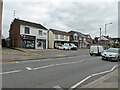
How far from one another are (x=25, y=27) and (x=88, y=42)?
38955 mm

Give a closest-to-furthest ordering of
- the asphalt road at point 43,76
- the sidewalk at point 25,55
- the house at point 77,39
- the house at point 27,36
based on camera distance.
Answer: the asphalt road at point 43,76
the sidewalk at point 25,55
the house at point 27,36
the house at point 77,39

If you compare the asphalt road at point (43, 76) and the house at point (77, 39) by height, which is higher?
the house at point (77, 39)

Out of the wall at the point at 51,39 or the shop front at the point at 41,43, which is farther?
the wall at the point at 51,39

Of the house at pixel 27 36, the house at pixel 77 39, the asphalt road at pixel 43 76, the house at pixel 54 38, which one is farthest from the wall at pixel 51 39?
the asphalt road at pixel 43 76

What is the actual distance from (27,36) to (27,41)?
1.38 metres

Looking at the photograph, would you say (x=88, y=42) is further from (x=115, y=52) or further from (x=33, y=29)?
(x=115, y=52)

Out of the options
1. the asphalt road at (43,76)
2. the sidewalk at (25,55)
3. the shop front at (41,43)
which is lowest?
the asphalt road at (43,76)

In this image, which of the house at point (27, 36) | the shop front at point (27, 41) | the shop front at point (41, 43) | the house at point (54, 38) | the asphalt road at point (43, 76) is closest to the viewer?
the asphalt road at point (43, 76)

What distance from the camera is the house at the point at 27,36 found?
26.1 meters

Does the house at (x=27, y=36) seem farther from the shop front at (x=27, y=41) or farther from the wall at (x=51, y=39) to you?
the wall at (x=51, y=39)

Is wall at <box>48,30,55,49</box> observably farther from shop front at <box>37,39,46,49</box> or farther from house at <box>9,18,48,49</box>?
house at <box>9,18,48,49</box>

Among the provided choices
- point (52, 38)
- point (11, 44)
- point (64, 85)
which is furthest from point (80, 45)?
point (64, 85)

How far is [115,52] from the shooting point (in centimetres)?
1277

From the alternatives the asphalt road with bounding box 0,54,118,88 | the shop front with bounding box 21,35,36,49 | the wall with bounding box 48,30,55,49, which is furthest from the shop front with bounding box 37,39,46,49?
the asphalt road with bounding box 0,54,118,88
